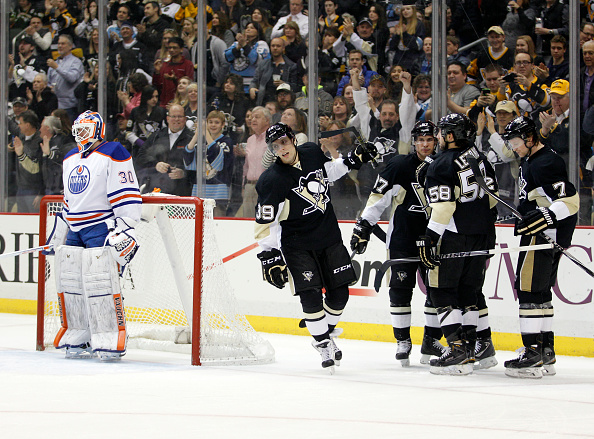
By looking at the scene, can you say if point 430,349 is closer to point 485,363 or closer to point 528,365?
point 485,363

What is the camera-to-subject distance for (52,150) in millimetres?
9688

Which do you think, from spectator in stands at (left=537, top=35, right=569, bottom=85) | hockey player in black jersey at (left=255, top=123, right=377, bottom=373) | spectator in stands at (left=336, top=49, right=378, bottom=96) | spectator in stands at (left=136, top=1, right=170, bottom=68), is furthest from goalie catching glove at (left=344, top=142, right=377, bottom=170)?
spectator in stands at (left=136, top=1, right=170, bottom=68)

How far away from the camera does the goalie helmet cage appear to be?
5.17 metres

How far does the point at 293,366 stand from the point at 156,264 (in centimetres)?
140

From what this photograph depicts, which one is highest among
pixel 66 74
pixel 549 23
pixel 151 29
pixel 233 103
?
pixel 151 29

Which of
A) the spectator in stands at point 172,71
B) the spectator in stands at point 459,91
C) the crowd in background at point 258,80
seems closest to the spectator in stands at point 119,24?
the crowd in background at point 258,80

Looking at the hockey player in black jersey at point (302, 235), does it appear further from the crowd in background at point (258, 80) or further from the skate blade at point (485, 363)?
the crowd in background at point (258, 80)

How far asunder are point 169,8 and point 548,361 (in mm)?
5744

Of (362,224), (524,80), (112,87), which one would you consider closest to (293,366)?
(362,224)

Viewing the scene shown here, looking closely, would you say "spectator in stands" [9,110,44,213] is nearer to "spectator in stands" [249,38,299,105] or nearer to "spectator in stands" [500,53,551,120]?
"spectator in stands" [249,38,299,105]

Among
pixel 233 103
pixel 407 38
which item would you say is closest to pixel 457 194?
pixel 407 38

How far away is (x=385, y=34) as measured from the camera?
753 centimetres

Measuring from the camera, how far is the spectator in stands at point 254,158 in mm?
8219

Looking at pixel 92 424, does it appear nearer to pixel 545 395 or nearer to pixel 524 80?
pixel 545 395
